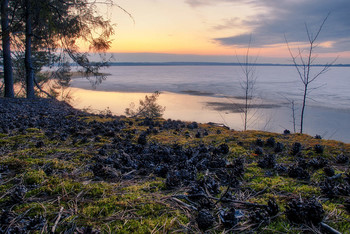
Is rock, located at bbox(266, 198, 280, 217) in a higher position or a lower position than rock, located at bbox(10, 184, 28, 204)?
higher

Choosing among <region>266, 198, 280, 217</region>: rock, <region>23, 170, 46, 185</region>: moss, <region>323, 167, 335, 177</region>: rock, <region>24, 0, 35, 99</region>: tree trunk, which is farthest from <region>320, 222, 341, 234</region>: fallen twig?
<region>24, 0, 35, 99</region>: tree trunk

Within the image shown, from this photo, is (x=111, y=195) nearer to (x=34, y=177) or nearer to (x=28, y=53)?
(x=34, y=177)

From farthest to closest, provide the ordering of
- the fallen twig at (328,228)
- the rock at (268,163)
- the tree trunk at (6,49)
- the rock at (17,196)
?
the tree trunk at (6,49) → the rock at (268,163) → the rock at (17,196) → the fallen twig at (328,228)

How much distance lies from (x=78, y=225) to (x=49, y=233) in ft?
0.52

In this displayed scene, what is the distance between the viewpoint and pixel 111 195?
5.86 feet

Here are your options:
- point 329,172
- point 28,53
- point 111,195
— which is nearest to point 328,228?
point 329,172

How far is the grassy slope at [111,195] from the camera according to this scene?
4.56 ft

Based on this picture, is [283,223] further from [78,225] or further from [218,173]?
[78,225]

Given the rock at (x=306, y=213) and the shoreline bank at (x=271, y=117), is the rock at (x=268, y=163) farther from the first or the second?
the shoreline bank at (x=271, y=117)

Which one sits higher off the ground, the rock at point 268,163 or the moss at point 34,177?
the rock at point 268,163

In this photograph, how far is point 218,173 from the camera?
2.31 meters

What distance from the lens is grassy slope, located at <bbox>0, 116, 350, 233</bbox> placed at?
1391mm

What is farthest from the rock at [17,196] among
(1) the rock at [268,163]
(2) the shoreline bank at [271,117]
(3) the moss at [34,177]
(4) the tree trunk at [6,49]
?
(2) the shoreline bank at [271,117]

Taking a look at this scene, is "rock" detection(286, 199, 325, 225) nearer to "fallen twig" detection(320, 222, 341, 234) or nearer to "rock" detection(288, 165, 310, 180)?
"fallen twig" detection(320, 222, 341, 234)
